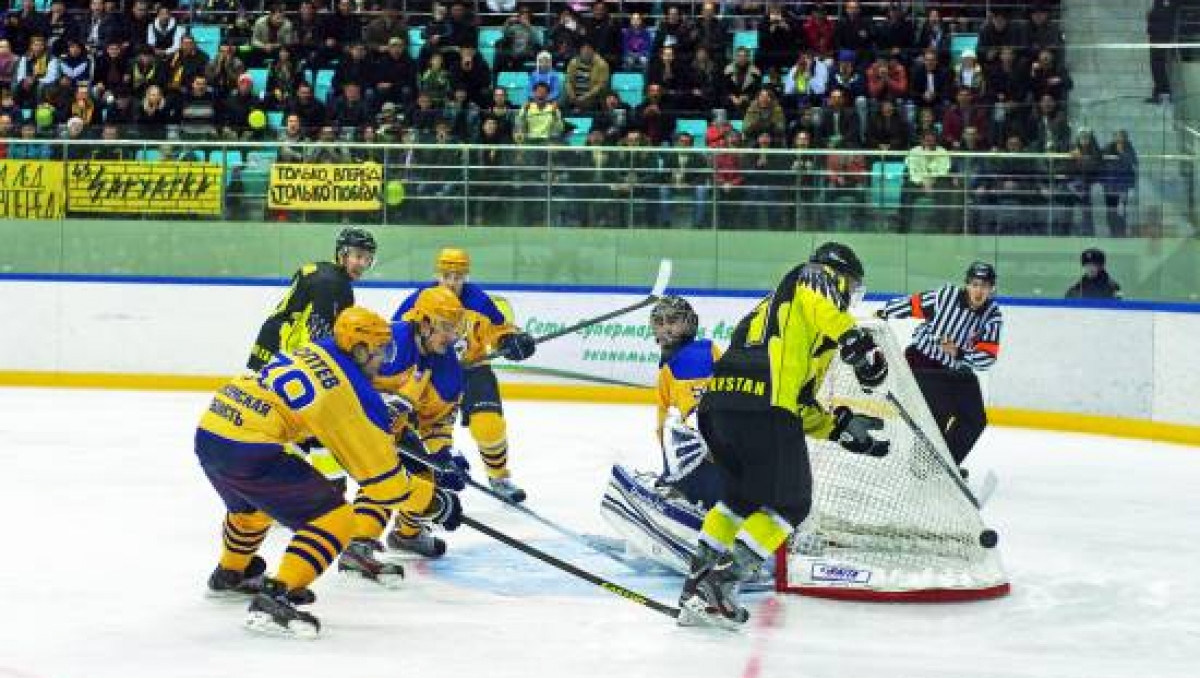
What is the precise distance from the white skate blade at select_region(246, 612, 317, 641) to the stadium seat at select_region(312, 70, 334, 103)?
9754mm

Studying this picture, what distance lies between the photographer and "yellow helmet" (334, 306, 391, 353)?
5.45m

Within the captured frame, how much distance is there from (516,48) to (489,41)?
0.79 m

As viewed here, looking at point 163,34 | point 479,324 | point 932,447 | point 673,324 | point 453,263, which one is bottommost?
point 932,447

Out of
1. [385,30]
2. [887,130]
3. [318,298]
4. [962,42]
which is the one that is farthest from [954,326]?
[385,30]

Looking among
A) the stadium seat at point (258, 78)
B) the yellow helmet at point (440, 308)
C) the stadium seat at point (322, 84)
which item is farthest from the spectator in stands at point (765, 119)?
the yellow helmet at point (440, 308)

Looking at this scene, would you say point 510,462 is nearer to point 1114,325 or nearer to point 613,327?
point 613,327

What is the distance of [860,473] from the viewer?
21.6 ft

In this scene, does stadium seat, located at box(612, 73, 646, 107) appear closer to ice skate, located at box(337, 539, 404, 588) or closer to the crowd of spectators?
the crowd of spectators

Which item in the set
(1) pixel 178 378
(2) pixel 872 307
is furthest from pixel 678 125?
(1) pixel 178 378

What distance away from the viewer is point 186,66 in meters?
14.7

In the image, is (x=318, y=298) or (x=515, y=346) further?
(x=515, y=346)

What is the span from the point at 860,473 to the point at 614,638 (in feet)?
4.26

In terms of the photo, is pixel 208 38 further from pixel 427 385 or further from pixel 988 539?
pixel 988 539

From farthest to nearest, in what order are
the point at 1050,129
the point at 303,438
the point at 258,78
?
the point at 258,78
the point at 1050,129
the point at 303,438
